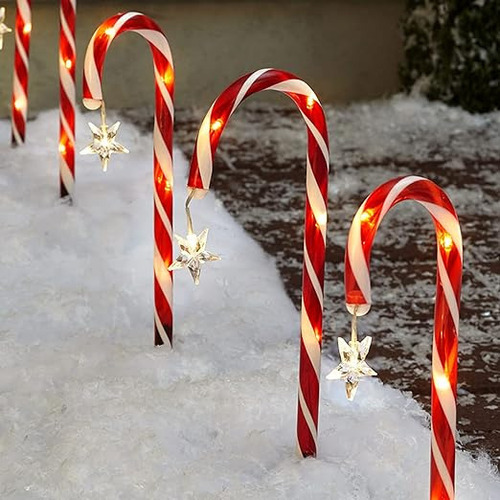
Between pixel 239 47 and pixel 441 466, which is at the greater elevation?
pixel 441 466

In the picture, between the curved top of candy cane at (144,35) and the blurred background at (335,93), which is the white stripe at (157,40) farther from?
the blurred background at (335,93)

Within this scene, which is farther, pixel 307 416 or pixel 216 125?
pixel 307 416

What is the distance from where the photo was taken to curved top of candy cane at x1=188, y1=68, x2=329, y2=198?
193 cm

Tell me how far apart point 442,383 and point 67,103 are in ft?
6.37

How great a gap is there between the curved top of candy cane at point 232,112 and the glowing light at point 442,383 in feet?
1.45

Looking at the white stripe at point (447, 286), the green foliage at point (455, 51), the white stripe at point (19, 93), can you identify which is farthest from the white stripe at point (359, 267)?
the green foliage at point (455, 51)

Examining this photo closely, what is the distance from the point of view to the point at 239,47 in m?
5.01

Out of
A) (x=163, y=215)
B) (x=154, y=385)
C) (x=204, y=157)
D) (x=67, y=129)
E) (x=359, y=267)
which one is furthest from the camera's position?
(x=67, y=129)

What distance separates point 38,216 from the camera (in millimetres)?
3297

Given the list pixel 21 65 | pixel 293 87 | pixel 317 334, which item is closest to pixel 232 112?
pixel 293 87

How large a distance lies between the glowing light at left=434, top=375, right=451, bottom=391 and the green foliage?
3.06 metres

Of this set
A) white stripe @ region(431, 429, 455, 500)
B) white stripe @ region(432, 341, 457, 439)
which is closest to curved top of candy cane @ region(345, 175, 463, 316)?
white stripe @ region(432, 341, 457, 439)

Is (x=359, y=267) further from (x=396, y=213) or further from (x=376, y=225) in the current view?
(x=396, y=213)

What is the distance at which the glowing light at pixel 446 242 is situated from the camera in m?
1.80
